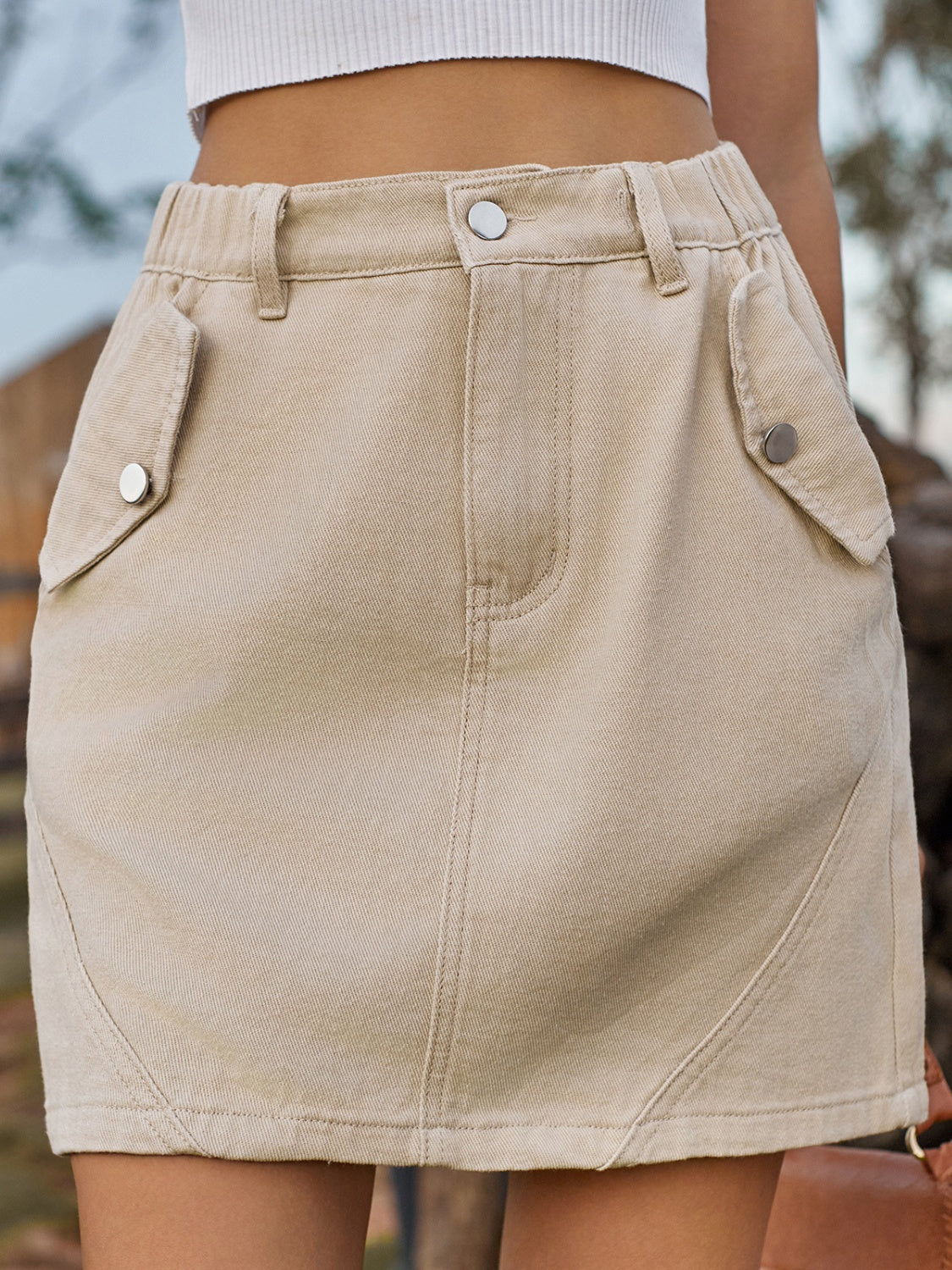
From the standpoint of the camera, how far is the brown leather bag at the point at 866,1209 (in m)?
1.15

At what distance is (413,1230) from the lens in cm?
182

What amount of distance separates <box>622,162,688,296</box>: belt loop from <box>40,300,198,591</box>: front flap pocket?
0.30 m

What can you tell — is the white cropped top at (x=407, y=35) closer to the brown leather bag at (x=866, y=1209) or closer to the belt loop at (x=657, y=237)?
the belt loop at (x=657, y=237)

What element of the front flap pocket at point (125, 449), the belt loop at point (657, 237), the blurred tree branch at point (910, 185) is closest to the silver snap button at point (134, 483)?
the front flap pocket at point (125, 449)

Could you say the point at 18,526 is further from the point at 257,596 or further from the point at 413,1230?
the point at 257,596

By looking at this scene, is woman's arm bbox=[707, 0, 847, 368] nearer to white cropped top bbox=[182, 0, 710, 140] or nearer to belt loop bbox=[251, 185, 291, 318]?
white cropped top bbox=[182, 0, 710, 140]

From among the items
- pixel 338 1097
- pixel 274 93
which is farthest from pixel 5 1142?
pixel 274 93

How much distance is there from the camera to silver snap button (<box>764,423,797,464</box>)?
0.88m

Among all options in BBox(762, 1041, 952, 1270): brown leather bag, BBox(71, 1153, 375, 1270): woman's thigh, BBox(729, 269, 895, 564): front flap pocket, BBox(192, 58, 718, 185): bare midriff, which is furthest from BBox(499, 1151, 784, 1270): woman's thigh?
BBox(192, 58, 718, 185): bare midriff

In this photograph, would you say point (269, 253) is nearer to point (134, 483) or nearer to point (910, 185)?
point (134, 483)

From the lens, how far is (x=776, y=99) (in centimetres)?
115

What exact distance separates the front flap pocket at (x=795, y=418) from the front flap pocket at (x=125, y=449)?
364 millimetres

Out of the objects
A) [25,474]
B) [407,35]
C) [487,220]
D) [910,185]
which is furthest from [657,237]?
[910,185]

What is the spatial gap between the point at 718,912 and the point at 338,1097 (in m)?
0.27
